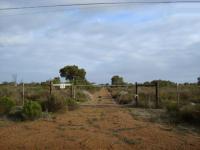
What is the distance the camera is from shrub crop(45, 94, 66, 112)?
24.8 meters

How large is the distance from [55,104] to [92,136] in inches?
388

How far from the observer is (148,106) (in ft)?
98.0

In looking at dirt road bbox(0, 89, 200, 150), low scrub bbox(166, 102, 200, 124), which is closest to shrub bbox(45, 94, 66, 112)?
dirt road bbox(0, 89, 200, 150)

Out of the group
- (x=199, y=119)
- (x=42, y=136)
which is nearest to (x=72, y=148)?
(x=42, y=136)

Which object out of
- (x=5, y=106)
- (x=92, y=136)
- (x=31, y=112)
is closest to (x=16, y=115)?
(x=5, y=106)

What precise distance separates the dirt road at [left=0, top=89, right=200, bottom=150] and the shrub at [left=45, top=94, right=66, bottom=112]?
445 cm

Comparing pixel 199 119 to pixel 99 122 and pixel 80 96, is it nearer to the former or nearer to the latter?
pixel 99 122

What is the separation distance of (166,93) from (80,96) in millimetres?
9205

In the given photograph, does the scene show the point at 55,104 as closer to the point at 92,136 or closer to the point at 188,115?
the point at 188,115

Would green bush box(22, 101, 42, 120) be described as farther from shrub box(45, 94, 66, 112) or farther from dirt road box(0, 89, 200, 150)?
shrub box(45, 94, 66, 112)

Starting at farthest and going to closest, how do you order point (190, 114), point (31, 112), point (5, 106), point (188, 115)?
point (5, 106) < point (31, 112) < point (188, 115) < point (190, 114)

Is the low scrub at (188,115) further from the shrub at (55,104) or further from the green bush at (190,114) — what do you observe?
the shrub at (55,104)

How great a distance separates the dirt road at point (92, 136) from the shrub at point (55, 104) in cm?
445

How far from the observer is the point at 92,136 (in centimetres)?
1536
